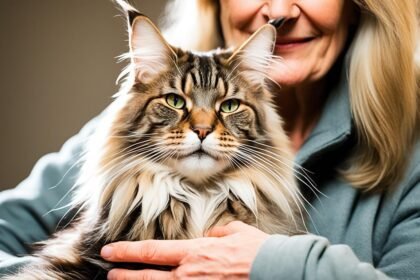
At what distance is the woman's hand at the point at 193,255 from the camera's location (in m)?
1.01

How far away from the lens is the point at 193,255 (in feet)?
3.34

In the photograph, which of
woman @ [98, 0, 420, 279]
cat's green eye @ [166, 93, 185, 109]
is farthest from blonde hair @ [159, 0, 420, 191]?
cat's green eye @ [166, 93, 185, 109]

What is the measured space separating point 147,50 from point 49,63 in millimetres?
399

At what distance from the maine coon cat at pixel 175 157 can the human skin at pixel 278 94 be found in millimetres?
46

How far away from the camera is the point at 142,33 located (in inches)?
40.9

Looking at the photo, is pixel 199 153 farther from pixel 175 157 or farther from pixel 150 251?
pixel 150 251

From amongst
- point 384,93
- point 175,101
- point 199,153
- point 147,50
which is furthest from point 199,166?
point 384,93

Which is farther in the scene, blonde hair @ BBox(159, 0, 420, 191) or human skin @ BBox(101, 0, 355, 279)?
blonde hair @ BBox(159, 0, 420, 191)

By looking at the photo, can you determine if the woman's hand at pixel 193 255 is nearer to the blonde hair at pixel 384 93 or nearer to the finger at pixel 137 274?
the finger at pixel 137 274

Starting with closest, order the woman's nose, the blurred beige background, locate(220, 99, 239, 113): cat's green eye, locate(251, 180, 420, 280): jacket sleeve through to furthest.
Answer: locate(251, 180, 420, 280): jacket sleeve → locate(220, 99, 239, 113): cat's green eye → the woman's nose → the blurred beige background

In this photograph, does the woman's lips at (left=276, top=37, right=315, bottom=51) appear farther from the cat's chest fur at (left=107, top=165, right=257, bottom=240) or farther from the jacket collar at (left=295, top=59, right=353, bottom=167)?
the cat's chest fur at (left=107, top=165, right=257, bottom=240)

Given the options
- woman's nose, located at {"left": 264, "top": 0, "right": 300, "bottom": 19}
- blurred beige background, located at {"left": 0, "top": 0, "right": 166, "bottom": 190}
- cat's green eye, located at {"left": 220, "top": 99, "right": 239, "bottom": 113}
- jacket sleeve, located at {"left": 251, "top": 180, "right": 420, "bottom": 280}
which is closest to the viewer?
jacket sleeve, located at {"left": 251, "top": 180, "right": 420, "bottom": 280}

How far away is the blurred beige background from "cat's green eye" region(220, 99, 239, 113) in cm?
34

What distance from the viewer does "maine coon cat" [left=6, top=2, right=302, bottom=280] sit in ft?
3.38
